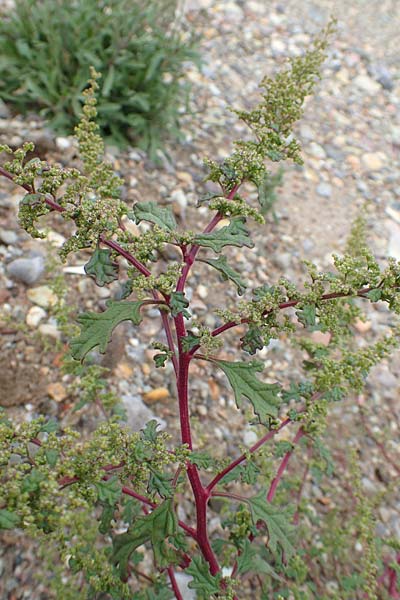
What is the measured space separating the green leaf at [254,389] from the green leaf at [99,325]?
233mm

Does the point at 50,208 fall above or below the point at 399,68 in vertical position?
below

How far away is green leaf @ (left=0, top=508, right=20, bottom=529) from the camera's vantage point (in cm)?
102

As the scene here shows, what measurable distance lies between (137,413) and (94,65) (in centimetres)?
212

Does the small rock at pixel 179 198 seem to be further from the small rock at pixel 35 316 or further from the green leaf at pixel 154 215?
the green leaf at pixel 154 215

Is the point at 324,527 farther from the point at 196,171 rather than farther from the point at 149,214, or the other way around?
the point at 196,171

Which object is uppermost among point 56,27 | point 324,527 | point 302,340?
point 56,27

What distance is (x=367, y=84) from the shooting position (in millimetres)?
4750

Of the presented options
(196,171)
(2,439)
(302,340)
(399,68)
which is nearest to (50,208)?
(2,439)

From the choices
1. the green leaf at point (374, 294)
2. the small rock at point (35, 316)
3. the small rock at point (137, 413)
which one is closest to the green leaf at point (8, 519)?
the green leaf at point (374, 294)

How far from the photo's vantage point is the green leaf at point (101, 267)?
4.14 ft

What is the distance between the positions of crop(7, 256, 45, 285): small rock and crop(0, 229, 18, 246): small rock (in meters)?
0.13

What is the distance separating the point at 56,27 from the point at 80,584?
3.10 m

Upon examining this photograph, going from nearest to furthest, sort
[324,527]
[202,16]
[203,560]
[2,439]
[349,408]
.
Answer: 1. [2,439]
2. [203,560]
3. [324,527]
4. [349,408]
5. [202,16]

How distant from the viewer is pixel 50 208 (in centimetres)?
125
